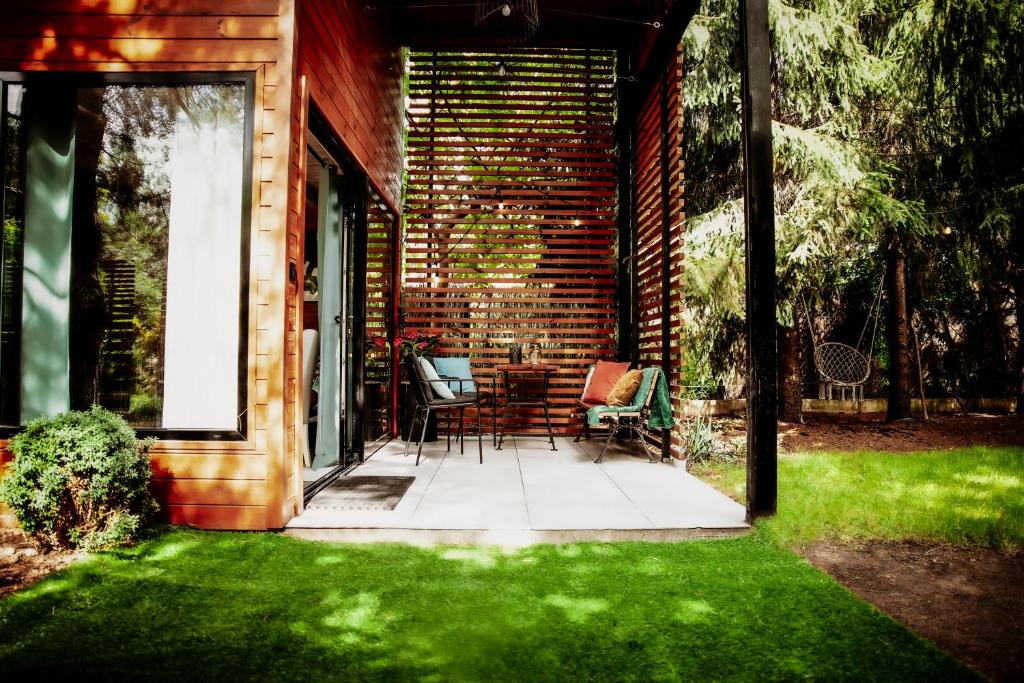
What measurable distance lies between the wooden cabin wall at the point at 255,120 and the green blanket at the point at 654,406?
98.6 inches

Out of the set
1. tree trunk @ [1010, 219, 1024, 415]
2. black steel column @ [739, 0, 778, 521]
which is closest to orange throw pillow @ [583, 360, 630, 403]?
black steel column @ [739, 0, 778, 521]

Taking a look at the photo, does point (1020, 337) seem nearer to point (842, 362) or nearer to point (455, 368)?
point (842, 362)

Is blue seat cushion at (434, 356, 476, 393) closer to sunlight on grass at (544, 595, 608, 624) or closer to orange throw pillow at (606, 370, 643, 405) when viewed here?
orange throw pillow at (606, 370, 643, 405)

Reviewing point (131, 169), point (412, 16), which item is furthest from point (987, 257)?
point (131, 169)

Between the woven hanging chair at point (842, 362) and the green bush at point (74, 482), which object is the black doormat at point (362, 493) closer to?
the green bush at point (74, 482)

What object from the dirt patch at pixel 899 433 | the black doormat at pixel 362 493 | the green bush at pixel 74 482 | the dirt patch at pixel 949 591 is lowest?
the dirt patch at pixel 949 591

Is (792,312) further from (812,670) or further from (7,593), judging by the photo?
(7,593)

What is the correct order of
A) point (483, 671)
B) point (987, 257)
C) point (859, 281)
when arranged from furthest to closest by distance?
point (859, 281) < point (987, 257) < point (483, 671)

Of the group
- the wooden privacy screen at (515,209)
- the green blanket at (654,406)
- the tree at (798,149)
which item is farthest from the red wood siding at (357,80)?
the tree at (798,149)

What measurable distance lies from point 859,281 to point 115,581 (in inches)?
358

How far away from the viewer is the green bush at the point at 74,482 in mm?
2367

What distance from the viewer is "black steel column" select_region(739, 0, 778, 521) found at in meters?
2.71

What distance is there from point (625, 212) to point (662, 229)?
149cm

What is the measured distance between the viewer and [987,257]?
570 centimetres
